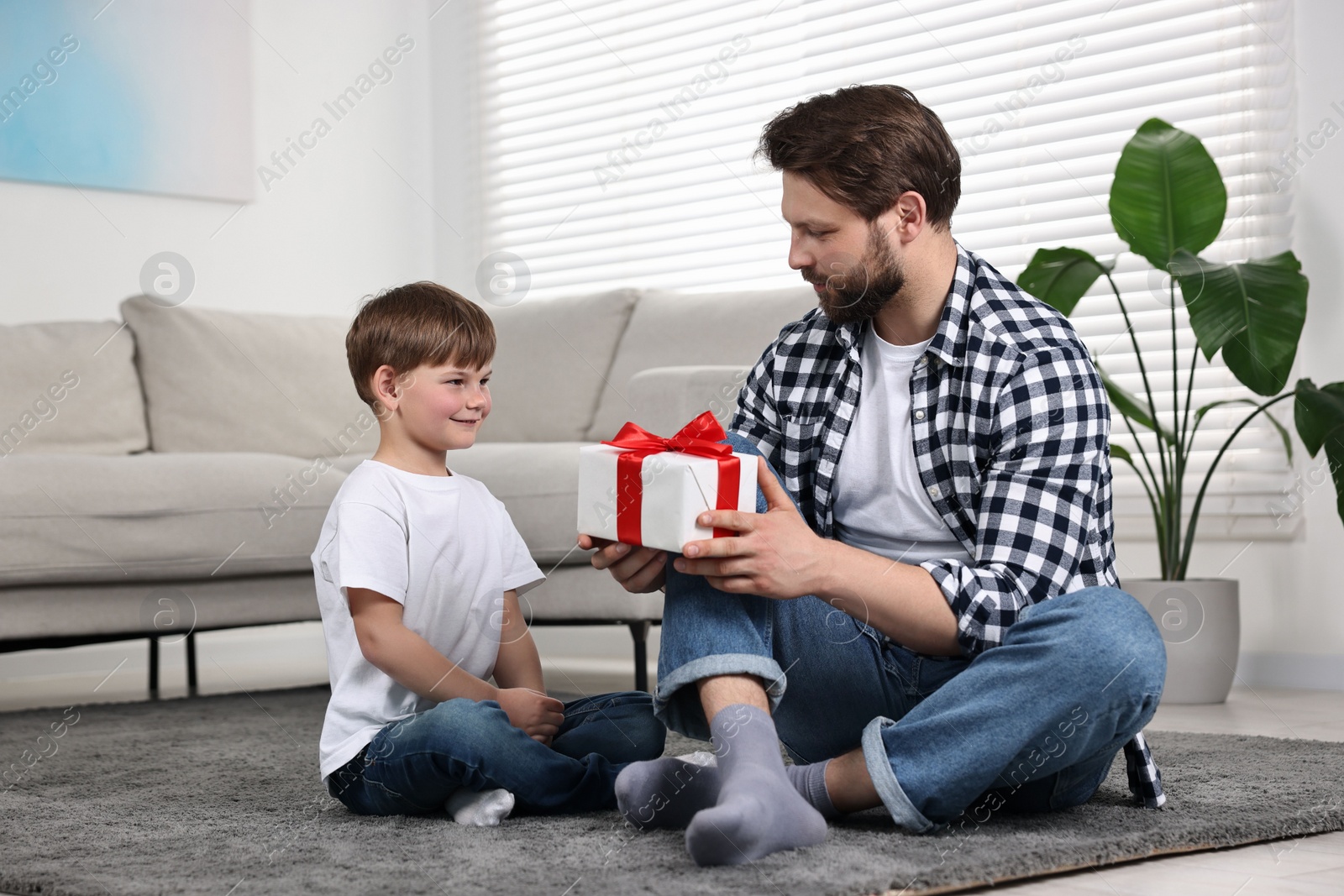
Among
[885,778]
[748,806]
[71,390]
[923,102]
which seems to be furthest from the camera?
[923,102]

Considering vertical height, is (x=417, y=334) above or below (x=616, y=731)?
above

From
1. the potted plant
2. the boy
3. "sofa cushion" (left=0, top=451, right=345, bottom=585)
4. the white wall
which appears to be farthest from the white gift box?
the white wall

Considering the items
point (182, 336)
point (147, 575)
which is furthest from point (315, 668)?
point (147, 575)

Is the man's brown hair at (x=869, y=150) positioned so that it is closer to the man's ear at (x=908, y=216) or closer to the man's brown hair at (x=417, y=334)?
the man's ear at (x=908, y=216)

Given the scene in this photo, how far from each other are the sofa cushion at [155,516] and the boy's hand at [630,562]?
4.11 feet

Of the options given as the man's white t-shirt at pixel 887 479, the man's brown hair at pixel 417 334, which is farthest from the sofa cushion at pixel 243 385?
the man's white t-shirt at pixel 887 479

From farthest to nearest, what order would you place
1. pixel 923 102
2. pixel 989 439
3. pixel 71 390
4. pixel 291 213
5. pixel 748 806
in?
1. pixel 291 213
2. pixel 923 102
3. pixel 71 390
4. pixel 989 439
5. pixel 748 806

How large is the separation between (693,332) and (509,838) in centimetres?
180

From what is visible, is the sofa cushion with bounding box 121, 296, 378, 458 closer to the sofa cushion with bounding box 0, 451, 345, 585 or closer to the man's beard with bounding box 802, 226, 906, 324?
the sofa cushion with bounding box 0, 451, 345, 585

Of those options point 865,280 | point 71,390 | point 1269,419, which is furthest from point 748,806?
point 71,390

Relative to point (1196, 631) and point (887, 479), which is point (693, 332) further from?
point (887, 479)

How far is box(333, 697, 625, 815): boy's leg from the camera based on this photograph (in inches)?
49.3

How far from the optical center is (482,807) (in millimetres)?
1288

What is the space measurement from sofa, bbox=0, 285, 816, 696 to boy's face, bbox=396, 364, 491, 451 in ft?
2.94
